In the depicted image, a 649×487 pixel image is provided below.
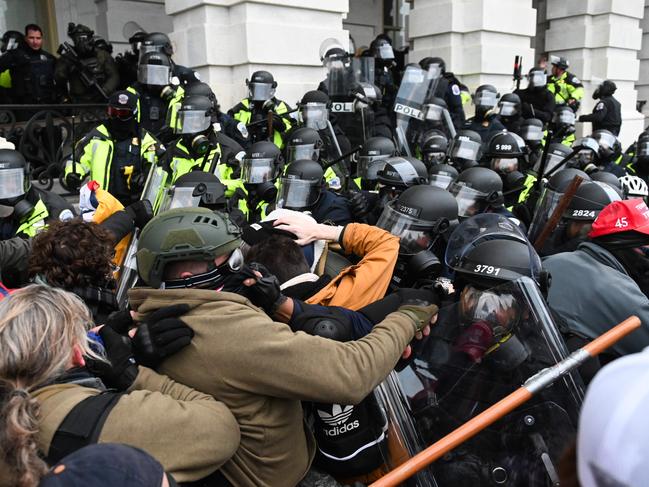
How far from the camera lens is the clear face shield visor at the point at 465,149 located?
549cm

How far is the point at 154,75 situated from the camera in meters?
5.98

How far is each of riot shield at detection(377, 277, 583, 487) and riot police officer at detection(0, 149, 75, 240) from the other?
7.73 feet

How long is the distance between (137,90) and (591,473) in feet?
20.0

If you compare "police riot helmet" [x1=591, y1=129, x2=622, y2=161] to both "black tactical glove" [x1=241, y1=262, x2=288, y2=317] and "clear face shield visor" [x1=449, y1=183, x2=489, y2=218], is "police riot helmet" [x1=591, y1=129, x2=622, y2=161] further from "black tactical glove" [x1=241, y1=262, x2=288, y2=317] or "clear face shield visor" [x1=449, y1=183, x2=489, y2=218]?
"black tactical glove" [x1=241, y1=262, x2=288, y2=317]

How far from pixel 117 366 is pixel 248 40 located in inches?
274

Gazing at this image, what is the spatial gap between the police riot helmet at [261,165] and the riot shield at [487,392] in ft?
9.26

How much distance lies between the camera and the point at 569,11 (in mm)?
13961

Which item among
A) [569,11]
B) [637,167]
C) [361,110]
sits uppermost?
[569,11]

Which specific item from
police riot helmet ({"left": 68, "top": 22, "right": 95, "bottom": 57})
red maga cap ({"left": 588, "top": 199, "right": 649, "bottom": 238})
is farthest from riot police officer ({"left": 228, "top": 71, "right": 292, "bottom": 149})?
red maga cap ({"left": 588, "top": 199, "right": 649, "bottom": 238})

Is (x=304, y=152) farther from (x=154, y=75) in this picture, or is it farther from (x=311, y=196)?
(x=154, y=75)

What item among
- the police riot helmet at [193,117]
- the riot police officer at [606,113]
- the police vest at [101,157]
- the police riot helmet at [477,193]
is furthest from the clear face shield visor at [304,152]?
the riot police officer at [606,113]

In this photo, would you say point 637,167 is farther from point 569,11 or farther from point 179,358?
point 569,11

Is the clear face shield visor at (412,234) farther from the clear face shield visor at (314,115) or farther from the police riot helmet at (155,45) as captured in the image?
the police riot helmet at (155,45)

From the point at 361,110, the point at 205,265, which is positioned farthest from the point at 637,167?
the point at 205,265
